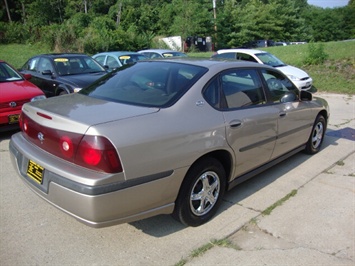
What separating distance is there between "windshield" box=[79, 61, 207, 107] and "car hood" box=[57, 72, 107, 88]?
3.32 meters

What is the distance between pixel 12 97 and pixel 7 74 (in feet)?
4.08

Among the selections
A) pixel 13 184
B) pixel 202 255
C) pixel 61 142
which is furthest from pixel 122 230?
pixel 13 184

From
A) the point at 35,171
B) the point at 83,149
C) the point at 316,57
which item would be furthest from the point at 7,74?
the point at 316,57

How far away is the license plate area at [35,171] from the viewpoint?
2734 millimetres

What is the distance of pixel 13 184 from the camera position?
4.00 meters

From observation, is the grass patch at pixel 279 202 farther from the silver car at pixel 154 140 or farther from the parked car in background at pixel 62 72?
the parked car in background at pixel 62 72

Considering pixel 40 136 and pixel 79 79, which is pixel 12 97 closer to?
pixel 79 79

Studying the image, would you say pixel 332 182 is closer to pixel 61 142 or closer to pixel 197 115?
pixel 197 115

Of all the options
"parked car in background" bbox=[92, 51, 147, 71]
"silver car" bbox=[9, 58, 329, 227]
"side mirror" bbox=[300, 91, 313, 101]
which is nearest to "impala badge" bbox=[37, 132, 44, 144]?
"silver car" bbox=[9, 58, 329, 227]

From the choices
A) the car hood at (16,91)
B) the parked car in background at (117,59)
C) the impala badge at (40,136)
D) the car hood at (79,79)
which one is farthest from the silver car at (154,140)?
the parked car in background at (117,59)

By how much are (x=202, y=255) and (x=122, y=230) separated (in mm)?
804

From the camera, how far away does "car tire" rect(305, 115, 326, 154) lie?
5078 mm

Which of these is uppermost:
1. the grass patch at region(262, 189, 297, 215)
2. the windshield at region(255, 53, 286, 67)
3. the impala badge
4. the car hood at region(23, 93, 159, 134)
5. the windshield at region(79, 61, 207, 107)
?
the windshield at region(79, 61, 207, 107)

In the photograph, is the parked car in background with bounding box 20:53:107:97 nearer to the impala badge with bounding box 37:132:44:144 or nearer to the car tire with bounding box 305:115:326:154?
the impala badge with bounding box 37:132:44:144
